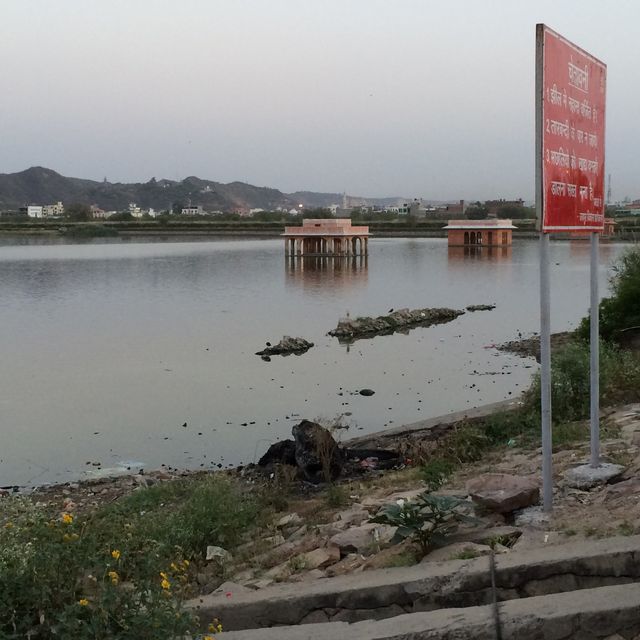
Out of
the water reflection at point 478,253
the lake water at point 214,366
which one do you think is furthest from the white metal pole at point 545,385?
the water reflection at point 478,253

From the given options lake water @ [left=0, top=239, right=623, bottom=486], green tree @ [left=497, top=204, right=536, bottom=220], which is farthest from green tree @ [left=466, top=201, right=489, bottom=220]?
lake water @ [left=0, top=239, right=623, bottom=486]

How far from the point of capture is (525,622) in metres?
3.02

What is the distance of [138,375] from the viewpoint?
14.8 m

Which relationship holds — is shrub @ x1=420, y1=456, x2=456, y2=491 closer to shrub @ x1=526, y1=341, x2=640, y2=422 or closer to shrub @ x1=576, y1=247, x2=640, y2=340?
shrub @ x1=526, y1=341, x2=640, y2=422

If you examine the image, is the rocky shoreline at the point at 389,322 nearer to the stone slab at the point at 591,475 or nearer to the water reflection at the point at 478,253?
the stone slab at the point at 591,475

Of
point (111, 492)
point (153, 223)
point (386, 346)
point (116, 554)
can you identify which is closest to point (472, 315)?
point (386, 346)

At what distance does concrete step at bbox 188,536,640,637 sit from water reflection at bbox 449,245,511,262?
5529 cm

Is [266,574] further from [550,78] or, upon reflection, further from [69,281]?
[69,281]

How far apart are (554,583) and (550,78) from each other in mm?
2492

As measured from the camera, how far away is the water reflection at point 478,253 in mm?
59925

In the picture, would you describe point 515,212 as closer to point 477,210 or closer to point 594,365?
point 477,210

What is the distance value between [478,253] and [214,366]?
53542 millimetres

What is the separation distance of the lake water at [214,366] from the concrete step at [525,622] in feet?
19.7

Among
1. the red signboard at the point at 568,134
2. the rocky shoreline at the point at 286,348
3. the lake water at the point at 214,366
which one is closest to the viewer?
the red signboard at the point at 568,134
